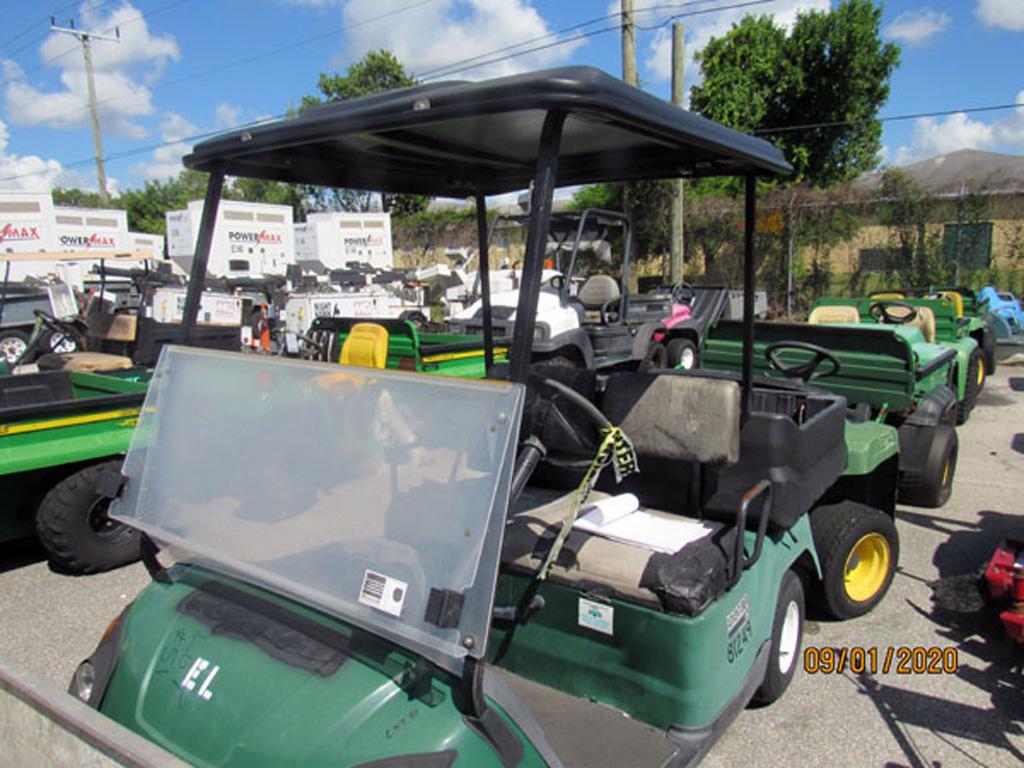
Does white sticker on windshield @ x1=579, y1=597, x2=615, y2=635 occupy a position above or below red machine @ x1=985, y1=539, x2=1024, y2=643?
above

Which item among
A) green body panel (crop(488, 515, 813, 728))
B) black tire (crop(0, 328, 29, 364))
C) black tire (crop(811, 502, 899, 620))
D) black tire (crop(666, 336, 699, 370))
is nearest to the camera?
green body panel (crop(488, 515, 813, 728))

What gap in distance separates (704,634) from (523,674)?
0.65 m

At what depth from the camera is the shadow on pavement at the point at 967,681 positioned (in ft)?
8.87

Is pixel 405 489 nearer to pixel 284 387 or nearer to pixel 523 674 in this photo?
pixel 284 387

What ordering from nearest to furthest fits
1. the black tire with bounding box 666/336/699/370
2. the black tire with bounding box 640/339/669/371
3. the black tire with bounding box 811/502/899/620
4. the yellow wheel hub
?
the black tire with bounding box 811/502/899/620 → the yellow wheel hub → the black tire with bounding box 640/339/669/371 → the black tire with bounding box 666/336/699/370

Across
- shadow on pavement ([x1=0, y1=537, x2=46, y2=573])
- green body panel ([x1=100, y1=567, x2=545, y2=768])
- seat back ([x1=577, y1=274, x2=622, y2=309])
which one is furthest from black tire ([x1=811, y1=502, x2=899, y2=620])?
seat back ([x1=577, y1=274, x2=622, y2=309])

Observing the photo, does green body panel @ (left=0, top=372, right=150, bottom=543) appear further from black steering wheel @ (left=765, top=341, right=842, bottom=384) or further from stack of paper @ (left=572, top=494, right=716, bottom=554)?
black steering wheel @ (left=765, top=341, right=842, bottom=384)

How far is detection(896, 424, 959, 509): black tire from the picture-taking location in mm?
4812

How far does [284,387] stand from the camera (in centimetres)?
196

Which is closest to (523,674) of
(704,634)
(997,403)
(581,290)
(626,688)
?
(626,688)

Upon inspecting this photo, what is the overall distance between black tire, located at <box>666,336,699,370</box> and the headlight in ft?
28.6

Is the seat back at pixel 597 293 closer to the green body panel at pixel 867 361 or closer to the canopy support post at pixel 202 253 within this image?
the green body panel at pixel 867 361

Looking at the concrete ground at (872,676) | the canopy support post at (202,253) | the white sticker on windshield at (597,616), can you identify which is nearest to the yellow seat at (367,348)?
the concrete ground at (872,676)

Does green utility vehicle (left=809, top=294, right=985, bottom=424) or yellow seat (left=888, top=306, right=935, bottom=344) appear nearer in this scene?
green utility vehicle (left=809, top=294, right=985, bottom=424)
